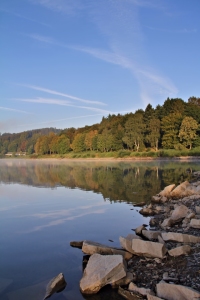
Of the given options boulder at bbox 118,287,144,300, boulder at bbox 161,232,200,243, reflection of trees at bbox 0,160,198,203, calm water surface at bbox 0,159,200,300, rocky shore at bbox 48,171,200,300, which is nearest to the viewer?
rocky shore at bbox 48,171,200,300

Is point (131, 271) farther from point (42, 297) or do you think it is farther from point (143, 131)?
point (143, 131)

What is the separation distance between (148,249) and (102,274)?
155 cm

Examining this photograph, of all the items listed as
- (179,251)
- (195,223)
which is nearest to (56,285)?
(179,251)

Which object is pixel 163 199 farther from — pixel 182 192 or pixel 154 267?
pixel 154 267

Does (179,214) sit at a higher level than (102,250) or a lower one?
higher

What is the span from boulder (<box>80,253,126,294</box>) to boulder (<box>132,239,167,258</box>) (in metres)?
1.09

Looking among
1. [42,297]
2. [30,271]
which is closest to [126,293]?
[42,297]

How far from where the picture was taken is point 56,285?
6.11m

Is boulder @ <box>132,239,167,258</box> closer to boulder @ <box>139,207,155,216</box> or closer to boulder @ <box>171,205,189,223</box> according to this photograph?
boulder @ <box>171,205,189,223</box>

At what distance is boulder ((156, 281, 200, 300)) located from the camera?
4.81 m

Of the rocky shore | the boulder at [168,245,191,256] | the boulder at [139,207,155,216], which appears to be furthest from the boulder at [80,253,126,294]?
the boulder at [139,207,155,216]

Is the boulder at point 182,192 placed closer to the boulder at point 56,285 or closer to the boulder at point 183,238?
the boulder at point 183,238

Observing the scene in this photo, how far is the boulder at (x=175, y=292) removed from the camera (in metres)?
4.81

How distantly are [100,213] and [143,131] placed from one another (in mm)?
66896
